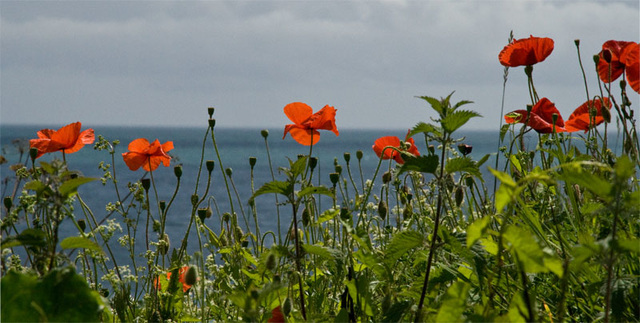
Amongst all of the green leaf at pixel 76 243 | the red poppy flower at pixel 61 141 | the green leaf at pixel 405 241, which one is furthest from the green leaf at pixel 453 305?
the red poppy flower at pixel 61 141

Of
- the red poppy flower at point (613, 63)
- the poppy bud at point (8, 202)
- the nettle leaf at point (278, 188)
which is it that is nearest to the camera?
the nettle leaf at point (278, 188)

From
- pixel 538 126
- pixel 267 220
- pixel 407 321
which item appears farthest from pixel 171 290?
pixel 267 220

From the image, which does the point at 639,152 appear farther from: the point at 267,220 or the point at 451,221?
the point at 267,220

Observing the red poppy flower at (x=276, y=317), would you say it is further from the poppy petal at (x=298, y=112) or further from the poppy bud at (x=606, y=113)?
the poppy bud at (x=606, y=113)

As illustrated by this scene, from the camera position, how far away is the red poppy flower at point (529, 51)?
2455 mm

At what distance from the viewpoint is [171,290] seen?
1678mm

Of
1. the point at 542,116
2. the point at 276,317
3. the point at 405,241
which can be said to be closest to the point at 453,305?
the point at 405,241

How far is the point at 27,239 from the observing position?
1.01m

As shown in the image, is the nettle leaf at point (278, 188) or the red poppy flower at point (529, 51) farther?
the red poppy flower at point (529, 51)

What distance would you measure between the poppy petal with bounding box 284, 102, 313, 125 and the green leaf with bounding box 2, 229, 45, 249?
1.21m

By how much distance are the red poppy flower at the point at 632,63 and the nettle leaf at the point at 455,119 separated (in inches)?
45.8

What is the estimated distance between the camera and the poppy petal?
7.07ft

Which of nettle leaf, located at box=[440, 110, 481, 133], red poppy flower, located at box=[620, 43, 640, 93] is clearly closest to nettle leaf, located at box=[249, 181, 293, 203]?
nettle leaf, located at box=[440, 110, 481, 133]

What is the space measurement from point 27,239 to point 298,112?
49.8 inches
